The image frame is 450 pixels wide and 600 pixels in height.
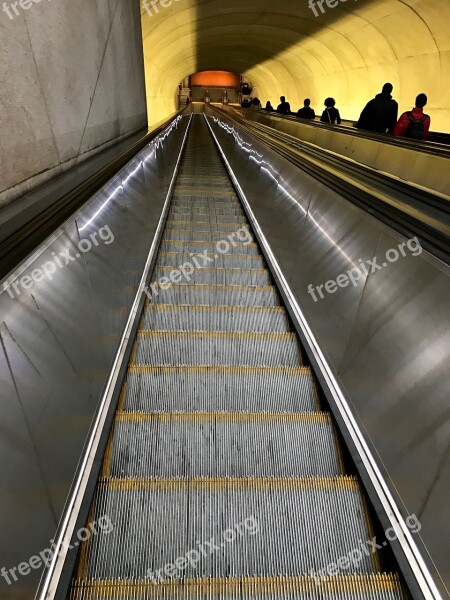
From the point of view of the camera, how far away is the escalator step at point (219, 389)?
2.36 metres

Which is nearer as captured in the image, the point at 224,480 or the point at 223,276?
the point at 224,480

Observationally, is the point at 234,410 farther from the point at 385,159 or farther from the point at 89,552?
the point at 385,159

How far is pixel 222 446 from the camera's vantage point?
2.03 m

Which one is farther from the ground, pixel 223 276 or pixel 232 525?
pixel 223 276

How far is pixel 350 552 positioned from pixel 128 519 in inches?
36.8

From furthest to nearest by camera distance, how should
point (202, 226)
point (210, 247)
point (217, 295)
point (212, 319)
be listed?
point (202, 226) → point (210, 247) → point (217, 295) → point (212, 319)

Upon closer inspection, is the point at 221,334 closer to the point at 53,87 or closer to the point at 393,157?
the point at 53,87

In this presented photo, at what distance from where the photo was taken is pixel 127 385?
241 centimetres

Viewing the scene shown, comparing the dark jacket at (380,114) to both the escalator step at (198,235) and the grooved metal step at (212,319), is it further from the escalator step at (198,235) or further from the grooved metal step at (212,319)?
the grooved metal step at (212,319)

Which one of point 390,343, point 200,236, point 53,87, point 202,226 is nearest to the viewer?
point 390,343

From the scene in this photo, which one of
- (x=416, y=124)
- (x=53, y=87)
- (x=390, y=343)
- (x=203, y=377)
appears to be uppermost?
(x=53, y=87)

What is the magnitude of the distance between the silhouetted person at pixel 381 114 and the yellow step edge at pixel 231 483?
7660 millimetres

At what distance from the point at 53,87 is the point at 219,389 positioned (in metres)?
2.69

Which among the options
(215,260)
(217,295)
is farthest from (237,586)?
(215,260)
